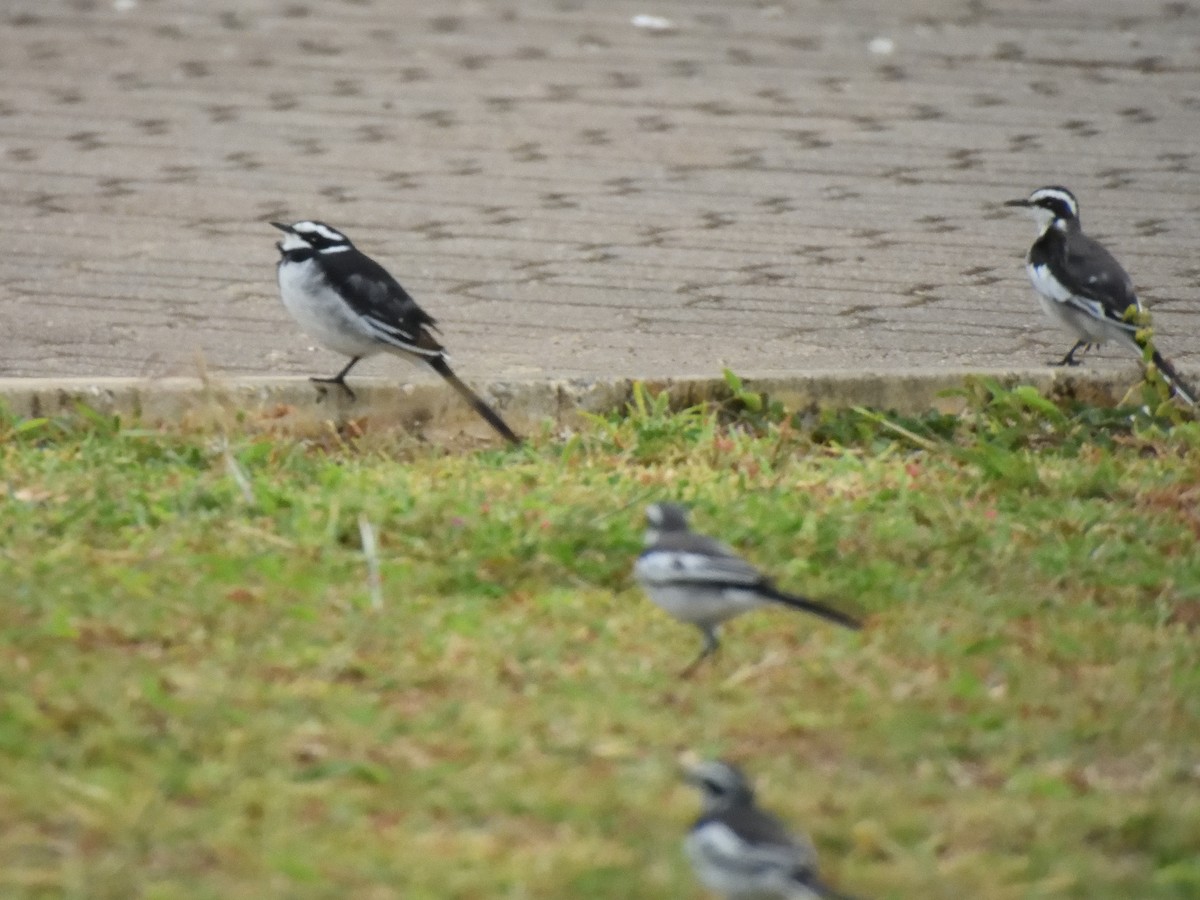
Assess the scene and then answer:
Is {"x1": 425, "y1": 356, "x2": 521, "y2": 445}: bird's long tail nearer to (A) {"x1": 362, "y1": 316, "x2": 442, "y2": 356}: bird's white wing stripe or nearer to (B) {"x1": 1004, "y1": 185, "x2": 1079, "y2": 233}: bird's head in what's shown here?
(A) {"x1": 362, "y1": 316, "x2": 442, "y2": 356}: bird's white wing stripe

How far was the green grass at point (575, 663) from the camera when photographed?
3.47m

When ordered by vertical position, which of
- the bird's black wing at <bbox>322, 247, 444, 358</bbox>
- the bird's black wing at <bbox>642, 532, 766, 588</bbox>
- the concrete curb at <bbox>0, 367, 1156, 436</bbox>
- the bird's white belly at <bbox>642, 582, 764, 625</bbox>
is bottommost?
the concrete curb at <bbox>0, 367, 1156, 436</bbox>

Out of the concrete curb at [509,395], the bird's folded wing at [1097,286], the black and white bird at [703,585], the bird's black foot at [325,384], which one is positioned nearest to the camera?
the black and white bird at [703,585]

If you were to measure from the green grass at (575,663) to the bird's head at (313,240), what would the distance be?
63 cm

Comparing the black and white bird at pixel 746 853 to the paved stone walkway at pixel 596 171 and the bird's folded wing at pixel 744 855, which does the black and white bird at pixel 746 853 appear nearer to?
the bird's folded wing at pixel 744 855

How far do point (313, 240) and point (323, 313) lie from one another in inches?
11.1

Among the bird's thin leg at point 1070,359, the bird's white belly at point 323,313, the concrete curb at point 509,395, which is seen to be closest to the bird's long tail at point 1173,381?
the concrete curb at point 509,395

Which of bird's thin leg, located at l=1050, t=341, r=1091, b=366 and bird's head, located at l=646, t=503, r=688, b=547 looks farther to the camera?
bird's thin leg, located at l=1050, t=341, r=1091, b=366

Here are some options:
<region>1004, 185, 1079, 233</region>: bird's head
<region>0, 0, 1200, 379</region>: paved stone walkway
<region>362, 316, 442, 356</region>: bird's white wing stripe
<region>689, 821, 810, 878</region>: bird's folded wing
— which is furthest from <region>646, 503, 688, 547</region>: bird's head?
<region>1004, 185, 1079, 233</region>: bird's head

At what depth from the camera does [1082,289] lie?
6.77 metres

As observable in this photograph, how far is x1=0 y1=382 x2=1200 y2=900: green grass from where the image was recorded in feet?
11.4

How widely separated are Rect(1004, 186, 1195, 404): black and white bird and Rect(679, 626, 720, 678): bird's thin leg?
260 centimetres

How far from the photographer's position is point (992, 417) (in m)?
6.26

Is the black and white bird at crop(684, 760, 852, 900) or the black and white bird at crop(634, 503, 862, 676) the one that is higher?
the black and white bird at crop(684, 760, 852, 900)
